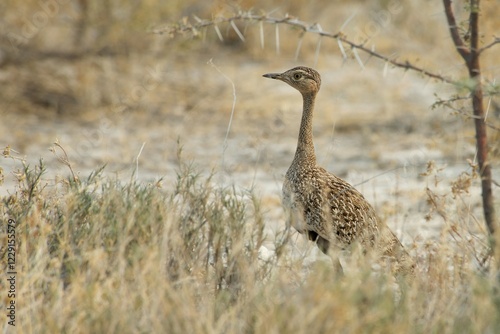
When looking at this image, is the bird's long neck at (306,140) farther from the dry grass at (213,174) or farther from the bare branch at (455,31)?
the bare branch at (455,31)

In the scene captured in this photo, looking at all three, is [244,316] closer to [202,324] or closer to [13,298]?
[202,324]

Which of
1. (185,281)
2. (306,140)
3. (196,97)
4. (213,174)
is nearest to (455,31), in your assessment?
(306,140)

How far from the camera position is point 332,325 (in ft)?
10.2

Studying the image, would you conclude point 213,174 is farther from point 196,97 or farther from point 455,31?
point 196,97

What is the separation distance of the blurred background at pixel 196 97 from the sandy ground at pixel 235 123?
0.07 feet

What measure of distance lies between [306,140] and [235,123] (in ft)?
15.9

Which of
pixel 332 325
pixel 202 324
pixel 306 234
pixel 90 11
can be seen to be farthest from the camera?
pixel 90 11

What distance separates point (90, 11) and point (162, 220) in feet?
23.3

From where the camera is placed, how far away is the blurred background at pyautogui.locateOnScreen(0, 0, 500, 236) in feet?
29.2

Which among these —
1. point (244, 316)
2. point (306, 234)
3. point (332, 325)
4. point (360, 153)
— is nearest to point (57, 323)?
point (244, 316)

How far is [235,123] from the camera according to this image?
10375mm

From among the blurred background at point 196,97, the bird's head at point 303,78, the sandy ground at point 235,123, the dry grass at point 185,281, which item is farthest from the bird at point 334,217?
the blurred background at point 196,97

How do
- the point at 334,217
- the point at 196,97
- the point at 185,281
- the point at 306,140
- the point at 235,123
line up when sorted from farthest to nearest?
the point at 196,97 → the point at 235,123 → the point at 306,140 → the point at 334,217 → the point at 185,281

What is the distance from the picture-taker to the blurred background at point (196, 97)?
350 inches
